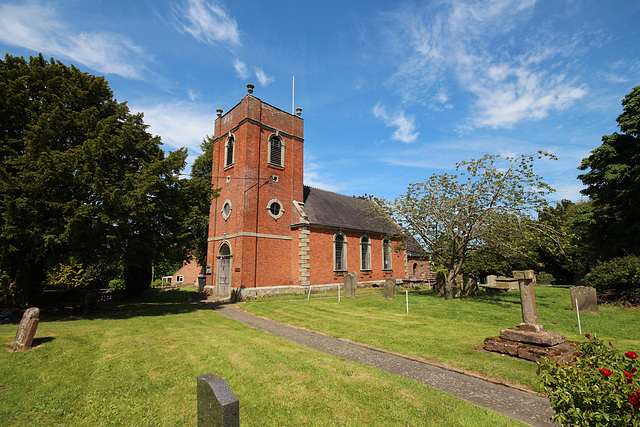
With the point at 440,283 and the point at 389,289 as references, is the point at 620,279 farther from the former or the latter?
the point at 389,289

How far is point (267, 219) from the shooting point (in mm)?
22469

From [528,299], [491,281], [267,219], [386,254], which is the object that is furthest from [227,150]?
[491,281]

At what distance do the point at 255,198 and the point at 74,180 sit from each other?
36.6 feet

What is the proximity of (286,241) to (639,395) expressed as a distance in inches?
844

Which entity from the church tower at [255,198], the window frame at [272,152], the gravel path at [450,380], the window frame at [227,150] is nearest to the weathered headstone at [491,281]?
the church tower at [255,198]

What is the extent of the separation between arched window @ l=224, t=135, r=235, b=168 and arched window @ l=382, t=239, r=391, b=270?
52.6 feet

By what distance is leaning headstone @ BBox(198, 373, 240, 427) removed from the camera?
298cm

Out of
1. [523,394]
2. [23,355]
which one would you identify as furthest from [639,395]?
[23,355]

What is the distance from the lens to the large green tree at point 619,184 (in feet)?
68.5

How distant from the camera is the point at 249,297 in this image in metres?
20.2

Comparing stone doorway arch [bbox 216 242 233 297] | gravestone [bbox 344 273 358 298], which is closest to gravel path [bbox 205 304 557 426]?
gravestone [bbox 344 273 358 298]

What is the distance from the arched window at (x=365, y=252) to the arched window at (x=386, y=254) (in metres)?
2.30

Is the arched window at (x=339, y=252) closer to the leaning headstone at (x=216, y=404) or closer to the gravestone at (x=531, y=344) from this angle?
the gravestone at (x=531, y=344)

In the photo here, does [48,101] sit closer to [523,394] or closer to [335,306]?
[335,306]
